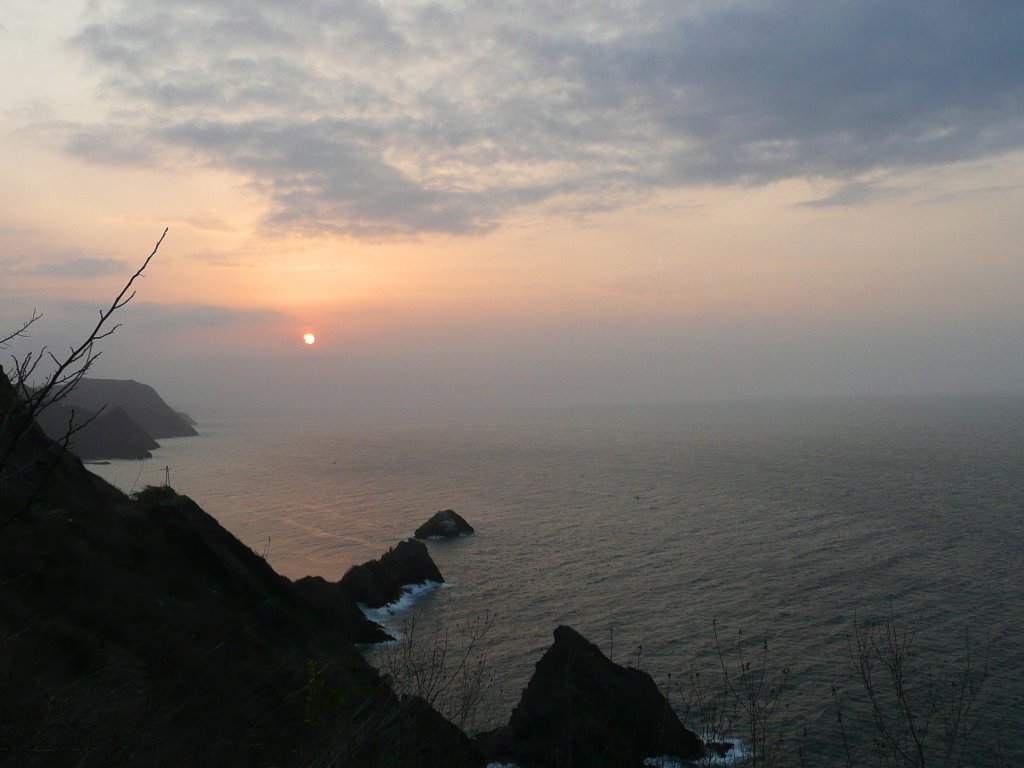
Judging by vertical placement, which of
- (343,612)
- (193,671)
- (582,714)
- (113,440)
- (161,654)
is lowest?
(343,612)

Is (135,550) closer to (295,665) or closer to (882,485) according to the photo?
(295,665)

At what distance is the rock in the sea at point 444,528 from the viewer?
79812mm

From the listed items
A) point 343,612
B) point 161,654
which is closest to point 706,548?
point 343,612

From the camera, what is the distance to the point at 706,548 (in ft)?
227

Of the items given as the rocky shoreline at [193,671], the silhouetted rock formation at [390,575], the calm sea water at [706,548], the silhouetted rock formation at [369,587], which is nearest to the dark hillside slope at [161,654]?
the rocky shoreline at [193,671]

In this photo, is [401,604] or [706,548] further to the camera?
[706,548]

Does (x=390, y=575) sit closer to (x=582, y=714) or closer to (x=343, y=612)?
(x=343, y=612)

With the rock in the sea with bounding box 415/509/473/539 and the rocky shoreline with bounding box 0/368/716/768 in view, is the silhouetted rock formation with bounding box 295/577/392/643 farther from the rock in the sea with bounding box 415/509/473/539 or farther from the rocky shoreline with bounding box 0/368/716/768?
the rock in the sea with bounding box 415/509/473/539

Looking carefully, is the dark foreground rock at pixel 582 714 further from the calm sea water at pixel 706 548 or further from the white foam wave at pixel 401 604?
the white foam wave at pixel 401 604

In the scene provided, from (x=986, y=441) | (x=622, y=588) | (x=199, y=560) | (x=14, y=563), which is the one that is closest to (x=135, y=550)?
(x=199, y=560)

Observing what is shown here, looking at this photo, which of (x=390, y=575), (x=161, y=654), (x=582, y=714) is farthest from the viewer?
(x=390, y=575)

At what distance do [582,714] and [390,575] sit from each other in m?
33.1

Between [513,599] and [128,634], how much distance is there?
125ft

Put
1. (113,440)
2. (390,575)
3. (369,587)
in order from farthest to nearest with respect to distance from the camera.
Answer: (113,440)
(390,575)
(369,587)
